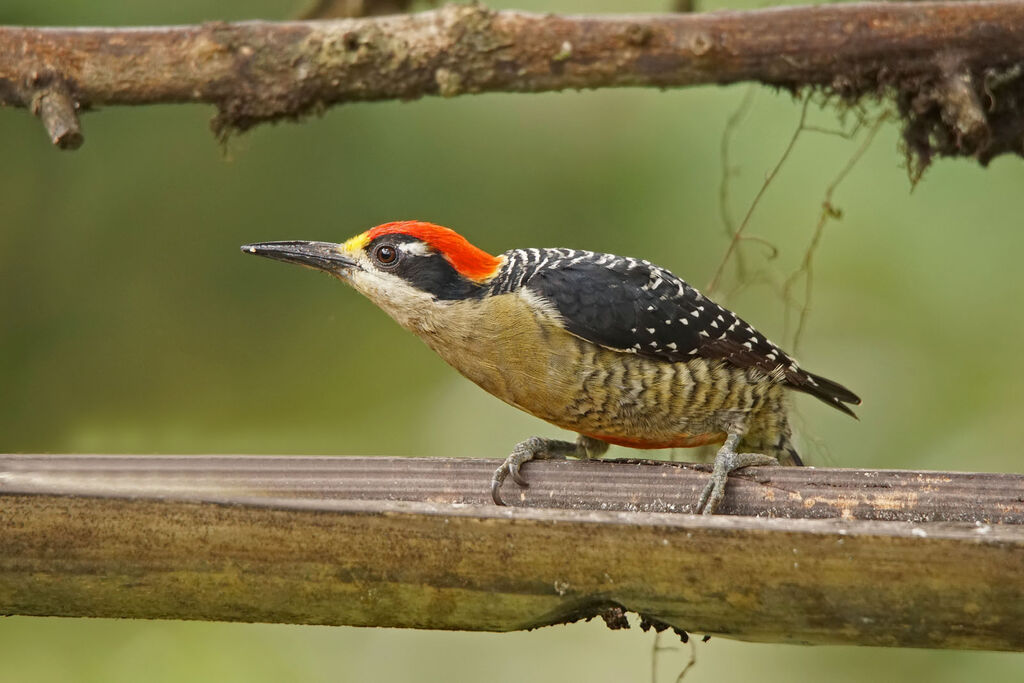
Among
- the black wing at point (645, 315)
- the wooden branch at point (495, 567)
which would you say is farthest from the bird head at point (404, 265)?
the wooden branch at point (495, 567)

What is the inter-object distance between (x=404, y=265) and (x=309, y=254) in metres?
0.26

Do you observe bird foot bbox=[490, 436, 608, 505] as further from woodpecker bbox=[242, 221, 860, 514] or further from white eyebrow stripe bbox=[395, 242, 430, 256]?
white eyebrow stripe bbox=[395, 242, 430, 256]

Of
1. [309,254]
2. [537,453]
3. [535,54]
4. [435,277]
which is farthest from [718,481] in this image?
[535,54]

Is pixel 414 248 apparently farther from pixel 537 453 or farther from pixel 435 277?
pixel 537 453

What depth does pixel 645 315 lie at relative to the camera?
3.21 metres

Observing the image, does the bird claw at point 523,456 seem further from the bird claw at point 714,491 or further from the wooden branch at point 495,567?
the wooden branch at point 495,567

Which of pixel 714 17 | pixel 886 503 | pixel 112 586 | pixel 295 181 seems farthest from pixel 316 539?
pixel 295 181

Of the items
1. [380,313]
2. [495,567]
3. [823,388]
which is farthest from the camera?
[380,313]

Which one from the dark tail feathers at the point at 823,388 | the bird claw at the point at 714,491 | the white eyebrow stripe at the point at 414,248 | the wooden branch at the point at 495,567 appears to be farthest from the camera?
the dark tail feathers at the point at 823,388

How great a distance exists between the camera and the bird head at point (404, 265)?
315 cm

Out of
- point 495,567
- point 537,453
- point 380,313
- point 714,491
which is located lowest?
point 380,313

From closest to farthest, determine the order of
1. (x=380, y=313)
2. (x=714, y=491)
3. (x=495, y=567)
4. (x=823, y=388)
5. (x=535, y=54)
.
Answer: (x=495, y=567), (x=714, y=491), (x=535, y=54), (x=823, y=388), (x=380, y=313)

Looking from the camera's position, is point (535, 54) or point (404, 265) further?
point (535, 54)

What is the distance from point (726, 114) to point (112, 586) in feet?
11.8
